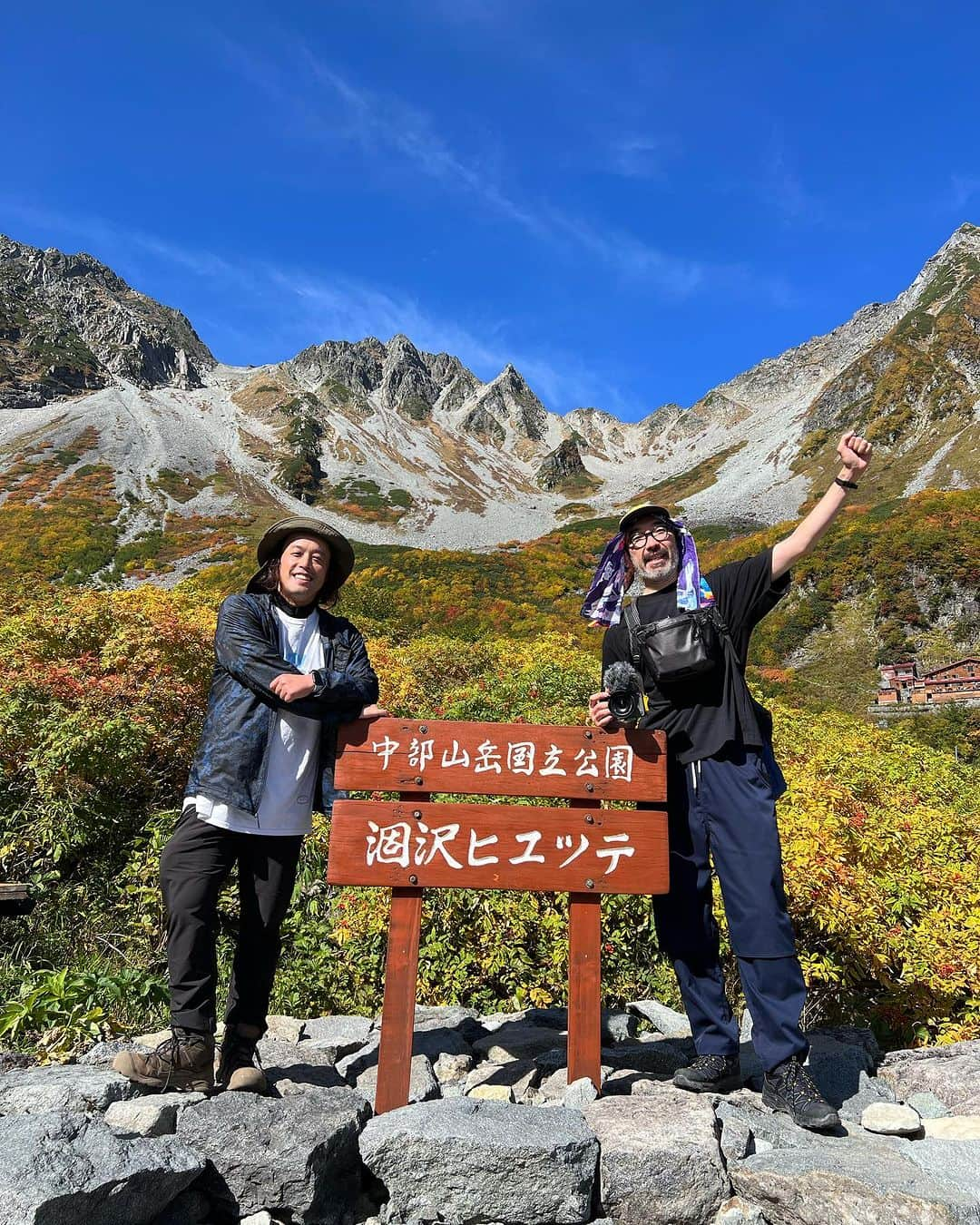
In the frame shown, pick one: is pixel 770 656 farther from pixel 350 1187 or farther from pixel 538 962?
pixel 350 1187

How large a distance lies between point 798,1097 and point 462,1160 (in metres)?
1.09

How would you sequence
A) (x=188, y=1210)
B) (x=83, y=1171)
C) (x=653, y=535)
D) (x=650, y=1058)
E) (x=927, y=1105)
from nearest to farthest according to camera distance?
1. (x=83, y=1171)
2. (x=188, y=1210)
3. (x=927, y=1105)
4. (x=653, y=535)
5. (x=650, y=1058)

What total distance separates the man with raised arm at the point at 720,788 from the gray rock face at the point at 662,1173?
1.28 feet

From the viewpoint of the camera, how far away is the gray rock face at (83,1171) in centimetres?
164

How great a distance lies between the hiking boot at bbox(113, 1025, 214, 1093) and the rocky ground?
48 millimetres

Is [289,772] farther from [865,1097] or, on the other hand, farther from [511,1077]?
[865,1097]

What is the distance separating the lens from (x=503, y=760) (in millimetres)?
2793

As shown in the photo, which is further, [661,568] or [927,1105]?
[661,568]

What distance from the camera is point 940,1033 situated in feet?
11.7

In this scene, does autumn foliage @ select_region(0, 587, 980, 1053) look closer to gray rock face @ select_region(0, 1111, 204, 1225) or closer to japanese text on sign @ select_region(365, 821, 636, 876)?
gray rock face @ select_region(0, 1111, 204, 1225)

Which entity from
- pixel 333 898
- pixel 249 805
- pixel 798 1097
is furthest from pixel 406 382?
pixel 798 1097

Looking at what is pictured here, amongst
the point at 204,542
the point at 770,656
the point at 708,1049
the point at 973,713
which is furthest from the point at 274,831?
the point at 204,542

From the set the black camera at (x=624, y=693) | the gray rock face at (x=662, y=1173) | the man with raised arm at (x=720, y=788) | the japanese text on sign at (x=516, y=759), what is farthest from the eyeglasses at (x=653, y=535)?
the gray rock face at (x=662, y=1173)

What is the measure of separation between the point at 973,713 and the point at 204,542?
27320mm
